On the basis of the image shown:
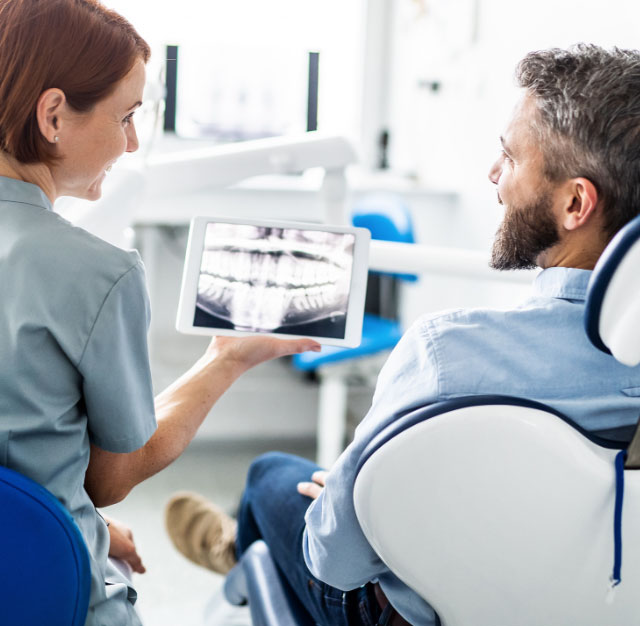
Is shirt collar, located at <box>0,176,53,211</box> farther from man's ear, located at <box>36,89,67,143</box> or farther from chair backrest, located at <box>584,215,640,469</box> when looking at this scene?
chair backrest, located at <box>584,215,640,469</box>

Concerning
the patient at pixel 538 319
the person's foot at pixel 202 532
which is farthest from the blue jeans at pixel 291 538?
the person's foot at pixel 202 532

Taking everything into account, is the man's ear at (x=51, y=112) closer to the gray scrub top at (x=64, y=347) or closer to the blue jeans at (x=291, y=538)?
the gray scrub top at (x=64, y=347)

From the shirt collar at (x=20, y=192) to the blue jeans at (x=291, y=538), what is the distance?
0.63 m

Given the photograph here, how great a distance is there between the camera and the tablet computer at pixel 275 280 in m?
1.28

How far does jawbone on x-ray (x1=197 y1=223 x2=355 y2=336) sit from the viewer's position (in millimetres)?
1285

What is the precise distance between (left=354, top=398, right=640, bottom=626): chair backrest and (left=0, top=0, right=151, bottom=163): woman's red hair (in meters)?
0.52

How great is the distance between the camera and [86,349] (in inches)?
35.8

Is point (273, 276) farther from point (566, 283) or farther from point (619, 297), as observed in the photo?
point (619, 297)

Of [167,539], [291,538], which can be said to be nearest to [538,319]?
[291,538]

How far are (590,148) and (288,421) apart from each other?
2577 millimetres

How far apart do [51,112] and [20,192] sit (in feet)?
0.32

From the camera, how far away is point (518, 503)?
83 centimetres

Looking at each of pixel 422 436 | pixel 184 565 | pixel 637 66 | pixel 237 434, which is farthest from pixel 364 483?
pixel 237 434

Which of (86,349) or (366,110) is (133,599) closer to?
(86,349)
